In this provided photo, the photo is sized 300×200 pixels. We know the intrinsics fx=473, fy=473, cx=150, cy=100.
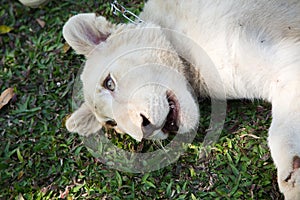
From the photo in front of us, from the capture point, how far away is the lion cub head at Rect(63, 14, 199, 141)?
3506 millimetres

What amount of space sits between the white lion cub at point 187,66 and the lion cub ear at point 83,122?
0.04 ft

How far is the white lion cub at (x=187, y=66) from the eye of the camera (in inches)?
128

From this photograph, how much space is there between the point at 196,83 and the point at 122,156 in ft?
3.14

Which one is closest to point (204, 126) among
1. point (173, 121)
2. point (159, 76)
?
point (173, 121)

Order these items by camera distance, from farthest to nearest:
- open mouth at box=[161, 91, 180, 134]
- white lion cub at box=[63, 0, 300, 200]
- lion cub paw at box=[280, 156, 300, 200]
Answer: open mouth at box=[161, 91, 180, 134] < white lion cub at box=[63, 0, 300, 200] < lion cub paw at box=[280, 156, 300, 200]

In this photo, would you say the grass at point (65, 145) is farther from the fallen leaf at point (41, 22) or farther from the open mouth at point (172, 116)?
the open mouth at point (172, 116)

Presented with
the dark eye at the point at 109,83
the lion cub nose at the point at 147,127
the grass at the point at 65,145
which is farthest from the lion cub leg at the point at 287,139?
the dark eye at the point at 109,83

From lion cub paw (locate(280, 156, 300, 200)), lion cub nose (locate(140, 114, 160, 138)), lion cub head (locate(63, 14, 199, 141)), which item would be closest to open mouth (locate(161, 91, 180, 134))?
lion cub head (locate(63, 14, 199, 141))

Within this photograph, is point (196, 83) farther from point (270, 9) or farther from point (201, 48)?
point (270, 9)

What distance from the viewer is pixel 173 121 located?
371cm

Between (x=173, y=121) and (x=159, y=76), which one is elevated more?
(x=159, y=76)

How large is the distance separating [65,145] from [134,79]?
1.18 meters

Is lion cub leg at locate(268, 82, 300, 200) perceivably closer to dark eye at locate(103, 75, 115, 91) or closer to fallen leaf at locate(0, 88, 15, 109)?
dark eye at locate(103, 75, 115, 91)

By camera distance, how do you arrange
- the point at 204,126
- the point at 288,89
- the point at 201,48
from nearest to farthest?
the point at 288,89
the point at 201,48
the point at 204,126
